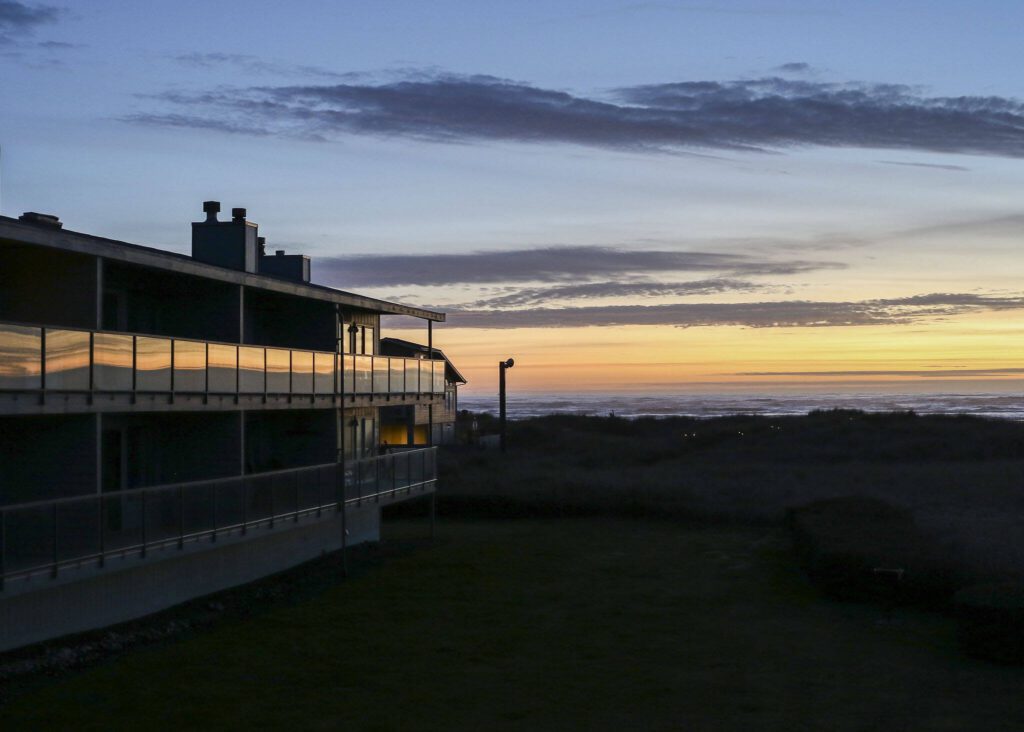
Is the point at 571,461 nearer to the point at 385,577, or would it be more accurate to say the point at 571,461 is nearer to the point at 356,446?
the point at 356,446

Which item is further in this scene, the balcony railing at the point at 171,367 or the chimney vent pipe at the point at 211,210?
the chimney vent pipe at the point at 211,210

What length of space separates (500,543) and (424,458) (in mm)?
3479

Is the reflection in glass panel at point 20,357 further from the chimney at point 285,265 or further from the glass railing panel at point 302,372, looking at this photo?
the chimney at point 285,265

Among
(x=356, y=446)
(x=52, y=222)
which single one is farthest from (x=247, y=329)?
(x=52, y=222)

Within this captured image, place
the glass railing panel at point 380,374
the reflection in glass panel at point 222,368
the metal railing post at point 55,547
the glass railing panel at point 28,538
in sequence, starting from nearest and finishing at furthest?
the glass railing panel at point 28,538
the metal railing post at point 55,547
the reflection in glass panel at point 222,368
the glass railing panel at point 380,374

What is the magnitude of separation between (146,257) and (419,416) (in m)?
30.6

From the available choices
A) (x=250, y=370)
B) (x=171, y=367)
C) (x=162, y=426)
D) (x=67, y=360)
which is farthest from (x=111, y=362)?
(x=250, y=370)

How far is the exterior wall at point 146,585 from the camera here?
56.3 feet

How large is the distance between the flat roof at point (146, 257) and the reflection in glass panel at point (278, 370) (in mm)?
1512

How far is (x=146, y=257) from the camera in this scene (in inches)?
798

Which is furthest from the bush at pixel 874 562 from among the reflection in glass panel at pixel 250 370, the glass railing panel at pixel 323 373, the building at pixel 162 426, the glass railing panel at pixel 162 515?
the glass railing panel at pixel 162 515

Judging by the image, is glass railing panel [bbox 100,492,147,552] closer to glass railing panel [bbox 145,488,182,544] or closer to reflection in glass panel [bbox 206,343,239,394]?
glass railing panel [bbox 145,488,182,544]

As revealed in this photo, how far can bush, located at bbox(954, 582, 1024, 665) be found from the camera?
730 inches

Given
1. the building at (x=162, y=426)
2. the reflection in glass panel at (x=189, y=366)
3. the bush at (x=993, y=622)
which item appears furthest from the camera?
the reflection in glass panel at (x=189, y=366)
